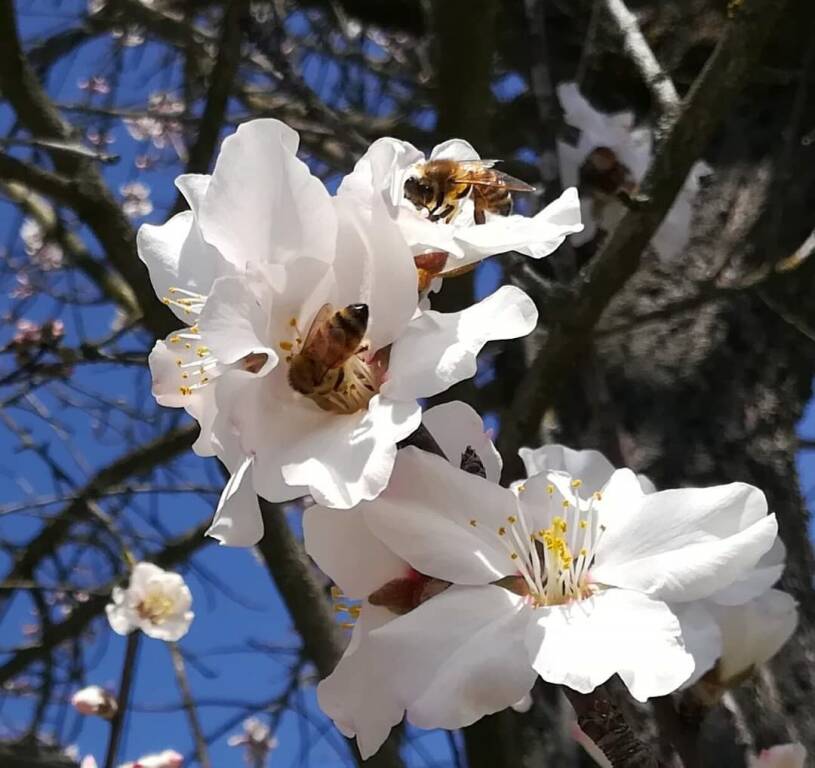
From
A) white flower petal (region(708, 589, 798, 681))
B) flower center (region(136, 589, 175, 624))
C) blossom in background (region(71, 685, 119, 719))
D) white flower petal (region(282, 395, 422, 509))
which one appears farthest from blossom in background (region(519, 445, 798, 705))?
flower center (region(136, 589, 175, 624))

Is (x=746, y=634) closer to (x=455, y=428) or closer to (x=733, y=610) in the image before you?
(x=733, y=610)

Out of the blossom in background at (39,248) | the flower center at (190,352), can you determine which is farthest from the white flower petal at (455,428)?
the blossom in background at (39,248)

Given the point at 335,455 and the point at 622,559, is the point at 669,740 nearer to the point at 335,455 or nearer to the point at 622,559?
the point at 622,559

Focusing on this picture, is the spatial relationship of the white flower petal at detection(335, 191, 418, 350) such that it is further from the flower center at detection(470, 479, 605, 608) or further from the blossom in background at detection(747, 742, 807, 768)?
the blossom in background at detection(747, 742, 807, 768)

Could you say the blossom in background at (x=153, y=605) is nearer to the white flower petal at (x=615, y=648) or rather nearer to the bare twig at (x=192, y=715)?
the bare twig at (x=192, y=715)

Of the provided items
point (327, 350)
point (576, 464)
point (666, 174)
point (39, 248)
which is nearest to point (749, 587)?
point (576, 464)

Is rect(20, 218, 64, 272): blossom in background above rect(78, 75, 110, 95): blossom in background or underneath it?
underneath
